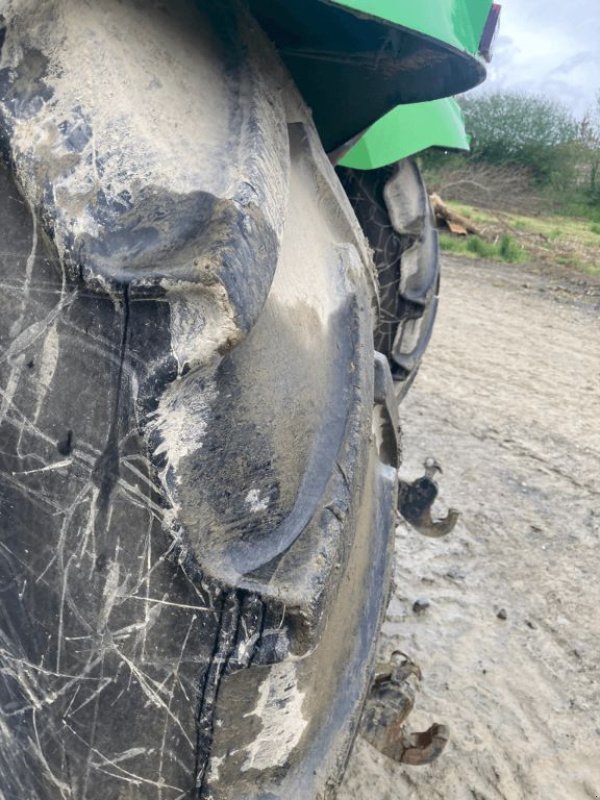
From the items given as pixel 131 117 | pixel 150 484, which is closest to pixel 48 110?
pixel 131 117

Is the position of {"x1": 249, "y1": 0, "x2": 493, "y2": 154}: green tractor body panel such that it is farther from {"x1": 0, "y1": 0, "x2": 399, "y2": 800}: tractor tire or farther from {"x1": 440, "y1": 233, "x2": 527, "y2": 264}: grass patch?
{"x1": 440, "y1": 233, "x2": 527, "y2": 264}: grass patch

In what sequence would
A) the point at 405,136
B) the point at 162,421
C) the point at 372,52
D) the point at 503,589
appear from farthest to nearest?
the point at 503,589 → the point at 405,136 → the point at 372,52 → the point at 162,421

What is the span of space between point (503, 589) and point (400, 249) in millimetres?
851

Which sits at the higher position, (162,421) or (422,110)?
(422,110)

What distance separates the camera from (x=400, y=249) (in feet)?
5.54

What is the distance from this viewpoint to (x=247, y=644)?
0.66 metres

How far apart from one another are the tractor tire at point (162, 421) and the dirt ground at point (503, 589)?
735 mm

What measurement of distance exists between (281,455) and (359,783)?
0.88 m

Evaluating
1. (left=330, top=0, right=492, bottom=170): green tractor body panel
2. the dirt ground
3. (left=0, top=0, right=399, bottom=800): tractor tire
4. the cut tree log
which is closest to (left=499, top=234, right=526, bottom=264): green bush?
the cut tree log

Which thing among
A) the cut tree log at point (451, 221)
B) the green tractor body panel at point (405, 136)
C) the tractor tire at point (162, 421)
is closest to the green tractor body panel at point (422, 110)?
the green tractor body panel at point (405, 136)

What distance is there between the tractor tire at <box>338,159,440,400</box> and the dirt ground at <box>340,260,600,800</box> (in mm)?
546

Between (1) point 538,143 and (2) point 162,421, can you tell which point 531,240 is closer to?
(1) point 538,143

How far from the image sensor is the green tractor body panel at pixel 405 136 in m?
1.50

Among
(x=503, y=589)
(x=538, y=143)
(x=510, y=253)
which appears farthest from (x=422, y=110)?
(x=538, y=143)
